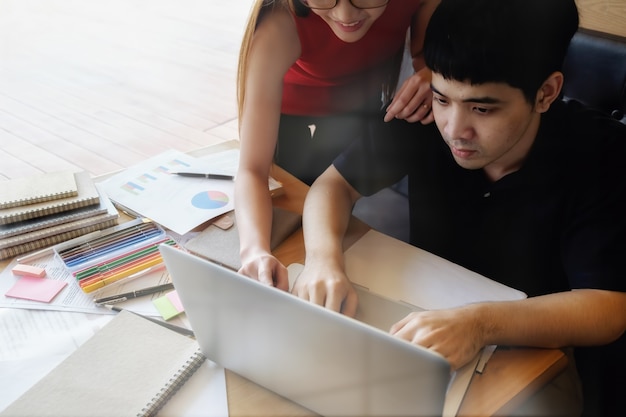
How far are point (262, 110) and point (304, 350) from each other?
2.18 feet

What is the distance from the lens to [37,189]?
3.76 ft

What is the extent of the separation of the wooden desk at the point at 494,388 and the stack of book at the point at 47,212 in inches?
19.5

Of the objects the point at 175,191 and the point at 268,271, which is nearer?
the point at 268,271

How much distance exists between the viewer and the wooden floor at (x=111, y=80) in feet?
8.73

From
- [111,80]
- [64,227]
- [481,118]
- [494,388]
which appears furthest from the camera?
[111,80]

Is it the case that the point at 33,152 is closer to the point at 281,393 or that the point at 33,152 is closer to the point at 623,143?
the point at 281,393

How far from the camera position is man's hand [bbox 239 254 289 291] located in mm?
937

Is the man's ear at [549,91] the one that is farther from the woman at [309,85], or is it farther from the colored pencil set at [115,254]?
the colored pencil set at [115,254]

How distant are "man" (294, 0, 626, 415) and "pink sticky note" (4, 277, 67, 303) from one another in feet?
1.41

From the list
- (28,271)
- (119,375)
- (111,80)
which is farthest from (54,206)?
(111,80)

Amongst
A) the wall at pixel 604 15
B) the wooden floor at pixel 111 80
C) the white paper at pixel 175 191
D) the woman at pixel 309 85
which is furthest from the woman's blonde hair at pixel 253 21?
the wooden floor at pixel 111 80

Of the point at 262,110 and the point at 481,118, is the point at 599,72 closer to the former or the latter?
the point at 481,118

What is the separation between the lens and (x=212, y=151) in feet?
4.76

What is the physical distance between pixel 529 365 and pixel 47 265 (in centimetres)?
84
